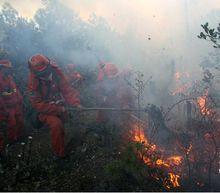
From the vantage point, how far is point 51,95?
780cm

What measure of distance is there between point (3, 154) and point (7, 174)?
36.0 inches

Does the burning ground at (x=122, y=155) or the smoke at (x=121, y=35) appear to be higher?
the smoke at (x=121, y=35)

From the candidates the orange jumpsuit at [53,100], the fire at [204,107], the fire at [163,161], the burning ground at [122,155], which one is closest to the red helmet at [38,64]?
the orange jumpsuit at [53,100]

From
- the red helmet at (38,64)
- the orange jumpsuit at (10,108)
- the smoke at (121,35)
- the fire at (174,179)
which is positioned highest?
the smoke at (121,35)

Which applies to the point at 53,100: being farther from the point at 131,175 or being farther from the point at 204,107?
the point at 204,107

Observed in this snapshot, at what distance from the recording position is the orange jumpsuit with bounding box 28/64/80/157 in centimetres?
724

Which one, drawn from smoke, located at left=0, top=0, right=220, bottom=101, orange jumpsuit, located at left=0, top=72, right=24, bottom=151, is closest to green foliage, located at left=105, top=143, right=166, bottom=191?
orange jumpsuit, located at left=0, top=72, right=24, bottom=151

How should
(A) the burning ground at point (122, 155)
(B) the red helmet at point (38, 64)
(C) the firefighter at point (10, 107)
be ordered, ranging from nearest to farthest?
1. (A) the burning ground at point (122, 155)
2. (B) the red helmet at point (38, 64)
3. (C) the firefighter at point (10, 107)

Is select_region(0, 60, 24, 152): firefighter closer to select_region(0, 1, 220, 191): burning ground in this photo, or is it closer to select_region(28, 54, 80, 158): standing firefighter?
select_region(0, 1, 220, 191): burning ground

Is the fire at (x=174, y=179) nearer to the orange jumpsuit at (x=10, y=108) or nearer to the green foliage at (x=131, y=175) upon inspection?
the green foliage at (x=131, y=175)

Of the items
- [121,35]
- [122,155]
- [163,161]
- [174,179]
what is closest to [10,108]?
[122,155]

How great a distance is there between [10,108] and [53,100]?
57.7 inches

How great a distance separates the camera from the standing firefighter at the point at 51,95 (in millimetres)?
7258

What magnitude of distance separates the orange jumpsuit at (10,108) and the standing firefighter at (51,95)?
3.79 feet
